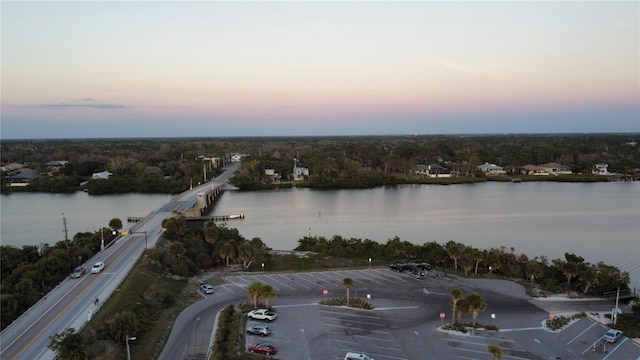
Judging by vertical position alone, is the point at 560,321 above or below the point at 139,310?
below

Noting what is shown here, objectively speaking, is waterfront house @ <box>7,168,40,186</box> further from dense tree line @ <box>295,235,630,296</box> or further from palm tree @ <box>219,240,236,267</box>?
dense tree line @ <box>295,235,630,296</box>

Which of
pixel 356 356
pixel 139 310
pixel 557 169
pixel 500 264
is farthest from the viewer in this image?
pixel 557 169

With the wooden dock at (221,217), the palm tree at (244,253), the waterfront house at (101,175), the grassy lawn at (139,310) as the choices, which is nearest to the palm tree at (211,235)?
the palm tree at (244,253)

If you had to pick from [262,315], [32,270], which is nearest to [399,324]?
[262,315]

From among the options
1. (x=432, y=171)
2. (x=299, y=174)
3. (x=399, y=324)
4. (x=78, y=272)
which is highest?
(x=432, y=171)

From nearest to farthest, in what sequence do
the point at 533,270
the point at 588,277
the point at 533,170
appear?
the point at 588,277
the point at 533,270
the point at 533,170

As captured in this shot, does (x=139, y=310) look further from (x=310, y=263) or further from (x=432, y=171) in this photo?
(x=432, y=171)

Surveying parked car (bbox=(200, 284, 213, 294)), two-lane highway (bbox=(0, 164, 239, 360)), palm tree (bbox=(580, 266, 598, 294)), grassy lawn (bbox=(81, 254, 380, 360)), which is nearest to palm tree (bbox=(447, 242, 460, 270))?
grassy lawn (bbox=(81, 254, 380, 360))
